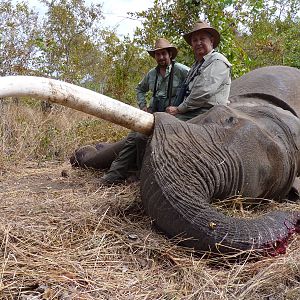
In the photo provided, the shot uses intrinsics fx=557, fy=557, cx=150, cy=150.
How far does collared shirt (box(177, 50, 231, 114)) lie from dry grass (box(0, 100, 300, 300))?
93 centimetres

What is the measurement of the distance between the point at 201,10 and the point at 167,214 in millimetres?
5208

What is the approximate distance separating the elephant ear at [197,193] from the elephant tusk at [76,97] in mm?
165

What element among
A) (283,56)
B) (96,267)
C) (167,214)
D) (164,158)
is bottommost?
(96,267)

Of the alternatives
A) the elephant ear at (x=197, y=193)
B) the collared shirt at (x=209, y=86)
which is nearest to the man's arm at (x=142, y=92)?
the collared shirt at (x=209, y=86)

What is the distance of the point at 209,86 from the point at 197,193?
1581 millimetres

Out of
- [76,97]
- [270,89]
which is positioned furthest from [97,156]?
[76,97]

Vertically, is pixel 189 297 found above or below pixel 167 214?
below

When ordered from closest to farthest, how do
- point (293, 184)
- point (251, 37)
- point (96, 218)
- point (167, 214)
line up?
1. point (167, 214)
2. point (96, 218)
3. point (293, 184)
4. point (251, 37)

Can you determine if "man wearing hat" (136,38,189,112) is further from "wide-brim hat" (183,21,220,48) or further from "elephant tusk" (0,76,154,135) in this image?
Answer: "elephant tusk" (0,76,154,135)

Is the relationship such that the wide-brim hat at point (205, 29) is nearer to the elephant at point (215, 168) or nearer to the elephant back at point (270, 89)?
the elephant back at point (270, 89)

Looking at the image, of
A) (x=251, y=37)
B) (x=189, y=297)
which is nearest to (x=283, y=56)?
(x=251, y=37)

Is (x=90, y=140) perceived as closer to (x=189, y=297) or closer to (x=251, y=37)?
(x=189, y=297)

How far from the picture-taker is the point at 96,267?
10.6 feet

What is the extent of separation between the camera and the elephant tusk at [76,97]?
3.11 metres
